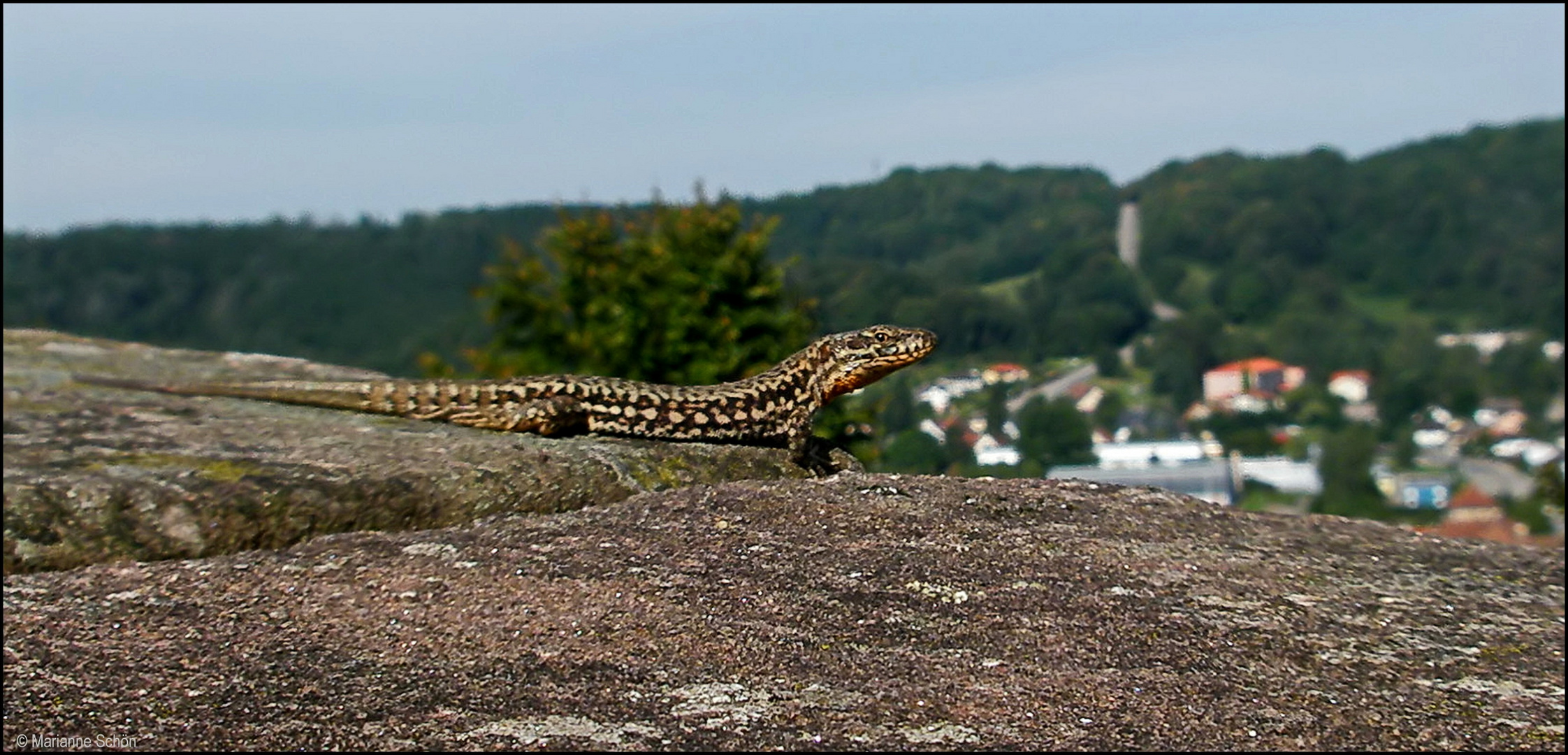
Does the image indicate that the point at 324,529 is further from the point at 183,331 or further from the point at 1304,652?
the point at 183,331

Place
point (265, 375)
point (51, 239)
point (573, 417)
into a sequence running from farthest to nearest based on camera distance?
point (51, 239)
point (265, 375)
point (573, 417)

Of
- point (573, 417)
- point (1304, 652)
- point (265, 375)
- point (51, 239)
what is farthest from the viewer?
point (51, 239)

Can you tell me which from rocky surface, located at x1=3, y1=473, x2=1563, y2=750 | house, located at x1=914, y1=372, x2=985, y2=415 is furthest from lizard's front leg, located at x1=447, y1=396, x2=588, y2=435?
house, located at x1=914, y1=372, x2=985, y2=415

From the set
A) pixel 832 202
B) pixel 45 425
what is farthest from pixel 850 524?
pixel 832 202

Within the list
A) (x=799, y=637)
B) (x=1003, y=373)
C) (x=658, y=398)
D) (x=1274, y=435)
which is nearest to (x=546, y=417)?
(x=658, y=398)

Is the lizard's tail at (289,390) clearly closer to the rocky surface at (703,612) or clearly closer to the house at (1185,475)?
the rocky surface at (703,612)

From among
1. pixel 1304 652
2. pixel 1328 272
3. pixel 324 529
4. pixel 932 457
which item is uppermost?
pixel 324 529
